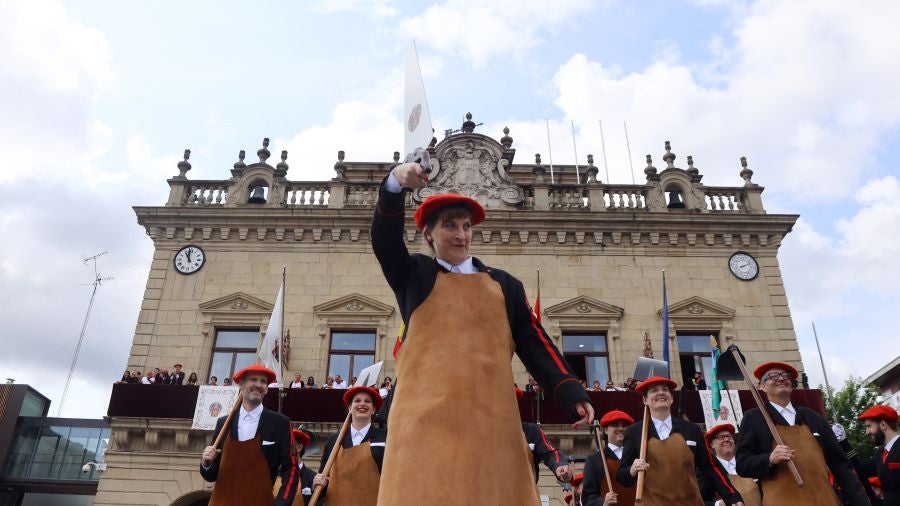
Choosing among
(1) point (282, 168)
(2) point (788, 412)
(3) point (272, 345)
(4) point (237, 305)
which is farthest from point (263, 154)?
(2) point (788, 412)

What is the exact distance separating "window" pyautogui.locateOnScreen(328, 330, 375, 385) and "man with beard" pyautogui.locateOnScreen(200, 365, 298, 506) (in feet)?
36.4

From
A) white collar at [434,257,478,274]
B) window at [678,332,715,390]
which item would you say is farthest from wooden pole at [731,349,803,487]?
window at [678,332,715,390]

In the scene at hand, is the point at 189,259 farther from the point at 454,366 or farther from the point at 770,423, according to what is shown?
the point at 454,366

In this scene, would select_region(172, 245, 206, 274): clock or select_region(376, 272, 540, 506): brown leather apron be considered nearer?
select_region(376, 272, 540, 506): brown leather apron

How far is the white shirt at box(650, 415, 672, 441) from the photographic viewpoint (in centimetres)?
602

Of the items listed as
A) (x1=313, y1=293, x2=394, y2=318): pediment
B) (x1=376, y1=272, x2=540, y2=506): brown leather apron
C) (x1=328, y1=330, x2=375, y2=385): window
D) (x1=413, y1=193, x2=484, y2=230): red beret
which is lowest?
(x1=376, y1=272, x2=540, y2=506): brown leather apron

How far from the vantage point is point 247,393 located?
19.7ft

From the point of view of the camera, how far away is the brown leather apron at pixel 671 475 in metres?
5.66

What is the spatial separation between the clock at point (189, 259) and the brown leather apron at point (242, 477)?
537 inches

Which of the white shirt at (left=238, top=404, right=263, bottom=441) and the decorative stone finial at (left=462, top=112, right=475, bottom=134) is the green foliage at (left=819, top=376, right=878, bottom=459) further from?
the white shirt at (left=238, top=404, right=263, bottom=441)

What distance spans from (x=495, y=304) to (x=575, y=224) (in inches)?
615

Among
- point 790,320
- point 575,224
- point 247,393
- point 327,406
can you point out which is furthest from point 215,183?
point 790,320

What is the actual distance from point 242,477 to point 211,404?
10456 mm

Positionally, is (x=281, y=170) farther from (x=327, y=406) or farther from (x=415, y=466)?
(x=415, y=466)
